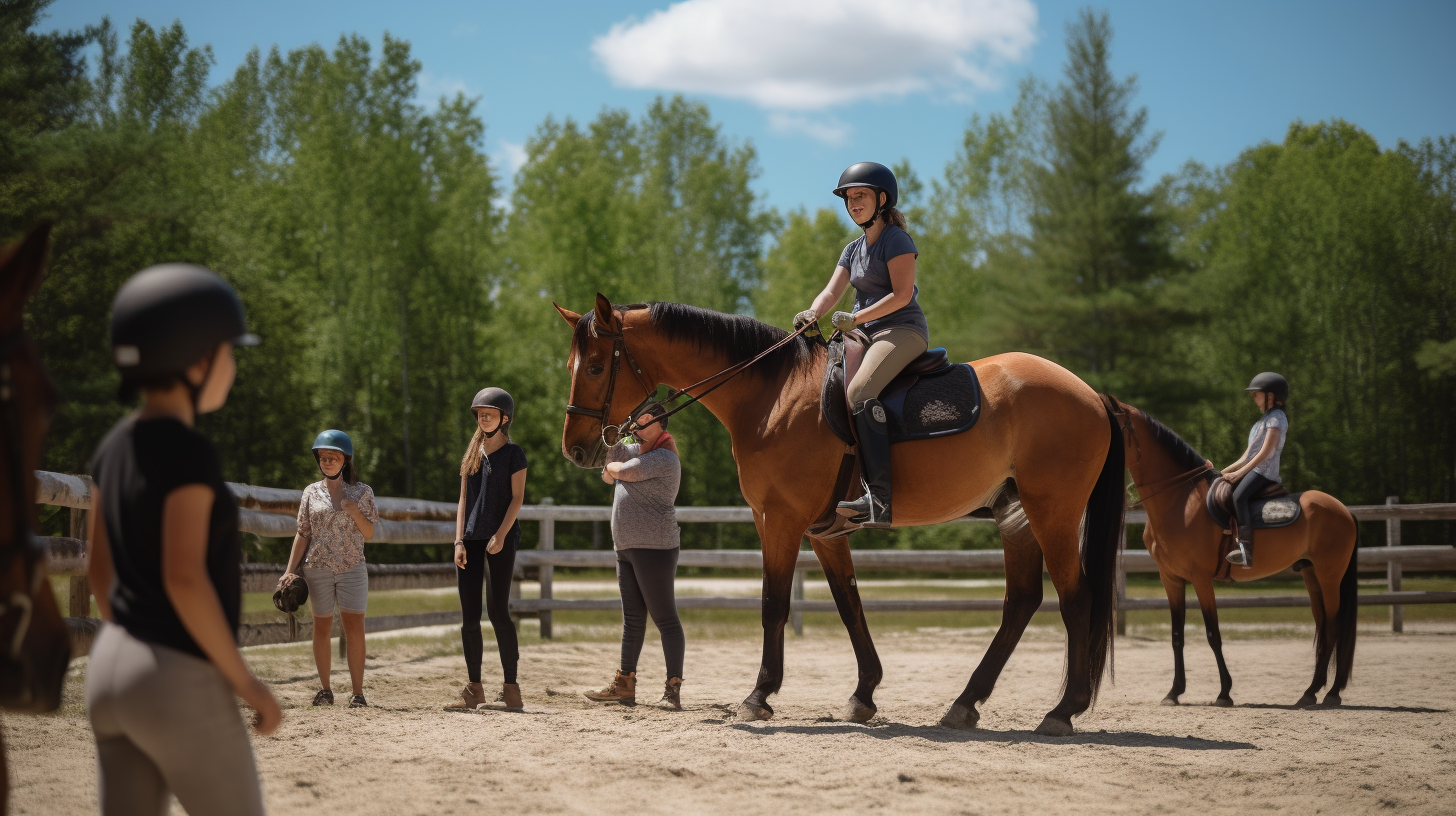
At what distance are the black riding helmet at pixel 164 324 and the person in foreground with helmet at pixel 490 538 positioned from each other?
4.37 meters

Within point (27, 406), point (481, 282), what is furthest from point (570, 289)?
point (27, 406)

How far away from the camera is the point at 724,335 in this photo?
6.58m

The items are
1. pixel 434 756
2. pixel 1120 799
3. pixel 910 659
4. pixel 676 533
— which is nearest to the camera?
pixel 1120 799

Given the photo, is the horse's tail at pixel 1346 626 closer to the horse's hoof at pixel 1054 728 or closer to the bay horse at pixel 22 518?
the horse's hoof at pixel 1054 728

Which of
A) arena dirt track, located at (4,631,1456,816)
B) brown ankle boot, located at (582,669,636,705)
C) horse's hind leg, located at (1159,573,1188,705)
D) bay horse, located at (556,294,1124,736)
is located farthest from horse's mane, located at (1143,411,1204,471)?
brown ankle boot, located at (582,669,636,705)

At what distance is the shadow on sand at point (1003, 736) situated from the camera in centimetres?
564

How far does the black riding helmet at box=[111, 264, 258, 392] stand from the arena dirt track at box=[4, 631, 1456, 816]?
231 centimetres

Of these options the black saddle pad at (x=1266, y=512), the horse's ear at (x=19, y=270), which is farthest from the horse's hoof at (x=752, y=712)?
the horse's ear at (x=19, y=270)

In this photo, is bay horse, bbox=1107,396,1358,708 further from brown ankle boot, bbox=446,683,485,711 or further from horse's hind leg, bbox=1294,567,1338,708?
brown ankle boot, bbox=446,683,485,711

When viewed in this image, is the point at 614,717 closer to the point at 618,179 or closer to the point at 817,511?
the point at 817,511

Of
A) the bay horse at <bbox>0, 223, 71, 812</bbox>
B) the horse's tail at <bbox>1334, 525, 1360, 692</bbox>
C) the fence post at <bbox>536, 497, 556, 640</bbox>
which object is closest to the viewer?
the bay horse at <bbox>0, 223, 71, 812</bbox>

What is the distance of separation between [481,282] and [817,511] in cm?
2589

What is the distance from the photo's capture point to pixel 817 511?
6.26 meters

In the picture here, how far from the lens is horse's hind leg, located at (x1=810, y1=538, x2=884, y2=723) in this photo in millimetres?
6402
